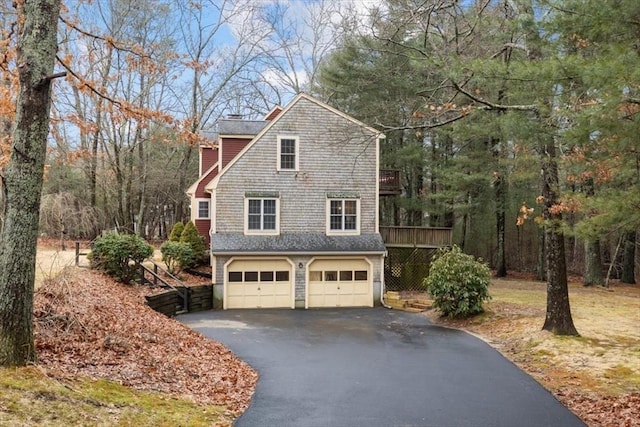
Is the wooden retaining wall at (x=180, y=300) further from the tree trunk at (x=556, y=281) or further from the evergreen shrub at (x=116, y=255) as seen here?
the tree trunk at (x=556, y=281)

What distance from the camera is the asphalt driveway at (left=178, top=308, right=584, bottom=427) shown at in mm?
7312

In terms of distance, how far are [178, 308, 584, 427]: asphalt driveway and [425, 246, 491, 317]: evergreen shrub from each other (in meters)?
1.08

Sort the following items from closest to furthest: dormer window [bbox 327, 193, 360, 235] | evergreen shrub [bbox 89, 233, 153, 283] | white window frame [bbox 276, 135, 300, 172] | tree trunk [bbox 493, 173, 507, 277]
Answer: evergreen shrub [bbox 89, 233, 153, 283], white window frame [bbox 276, 135, 300, 172], dormer window [bbox 327, 193, 360, 235], tree trunk [bbox 493, 173, 507, 277]

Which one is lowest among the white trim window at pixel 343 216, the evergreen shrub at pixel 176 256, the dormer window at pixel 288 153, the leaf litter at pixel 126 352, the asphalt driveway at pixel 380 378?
the asphalt driveway at pixel 380 378

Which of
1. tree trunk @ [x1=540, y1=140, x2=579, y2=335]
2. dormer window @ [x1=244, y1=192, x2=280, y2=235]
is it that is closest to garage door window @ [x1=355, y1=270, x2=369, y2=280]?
dormer window @ [x1=244, y1=192, x2=280, y2=235]

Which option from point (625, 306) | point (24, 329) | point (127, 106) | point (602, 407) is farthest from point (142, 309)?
point (625, 306)

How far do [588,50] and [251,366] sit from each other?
840 centimetres

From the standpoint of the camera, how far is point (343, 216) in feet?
69.8

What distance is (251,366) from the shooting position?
10.4 metres

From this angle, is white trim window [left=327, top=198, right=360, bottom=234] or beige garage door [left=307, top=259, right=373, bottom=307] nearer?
beige garage door [left=307, top=259, right=373, bottom=307]

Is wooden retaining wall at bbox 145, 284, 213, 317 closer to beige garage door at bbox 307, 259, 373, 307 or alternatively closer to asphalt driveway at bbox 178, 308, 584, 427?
asphalt driveway at bbox 178, 308, 584, 427

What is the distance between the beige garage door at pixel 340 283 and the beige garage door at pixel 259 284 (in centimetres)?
107

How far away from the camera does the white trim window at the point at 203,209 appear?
25.4m

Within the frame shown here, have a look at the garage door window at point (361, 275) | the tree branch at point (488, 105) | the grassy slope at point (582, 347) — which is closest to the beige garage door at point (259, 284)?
the garage door window at point (361, 275)
